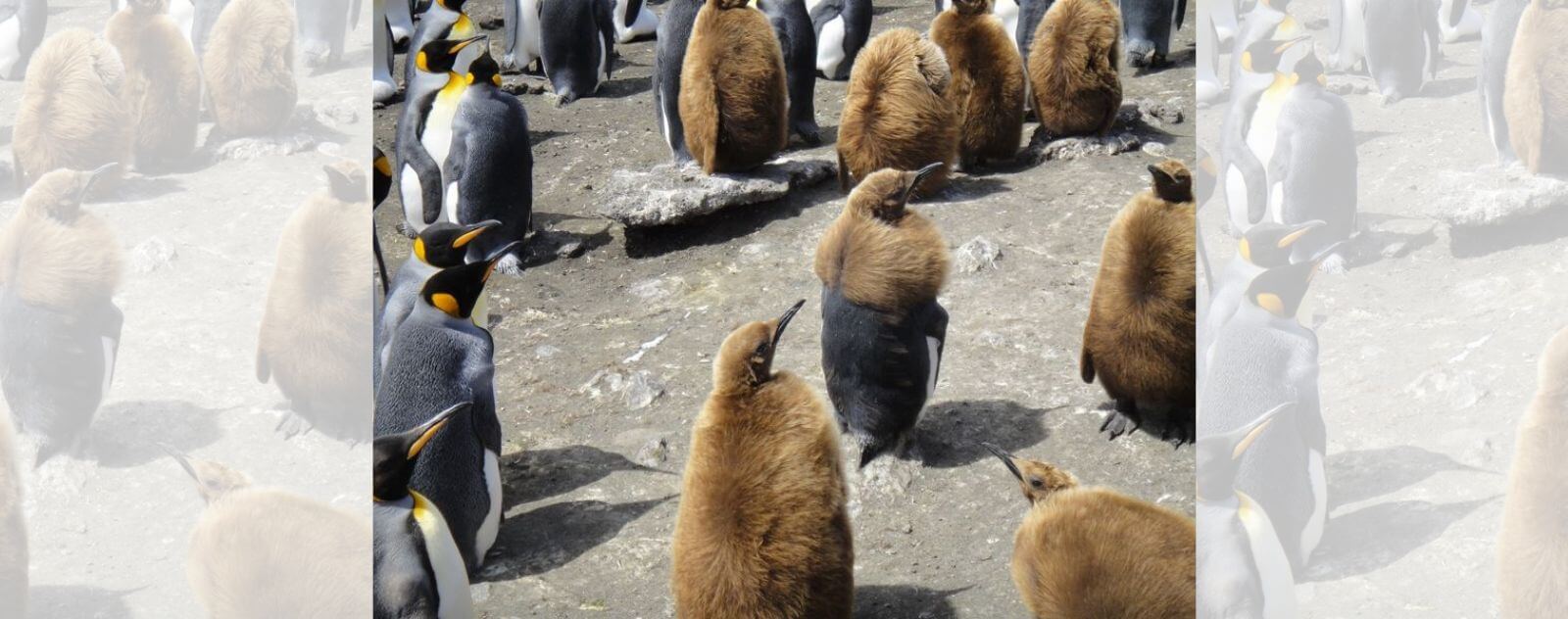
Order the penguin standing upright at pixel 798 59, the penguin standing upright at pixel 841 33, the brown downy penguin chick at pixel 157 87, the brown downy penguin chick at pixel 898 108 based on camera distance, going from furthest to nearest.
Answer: the penguin standing upright at pixel 841 33
the penguin standing upright at pixel 798 59
the brown downy penguin chick at pixel 898 108
the brown downy penguin chick at pixel 157 87

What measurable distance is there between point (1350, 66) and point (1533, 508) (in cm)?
53

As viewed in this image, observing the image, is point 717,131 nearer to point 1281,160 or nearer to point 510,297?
point 510,297

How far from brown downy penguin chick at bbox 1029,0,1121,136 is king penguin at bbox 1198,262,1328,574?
647 centimetres

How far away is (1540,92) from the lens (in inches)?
63.9

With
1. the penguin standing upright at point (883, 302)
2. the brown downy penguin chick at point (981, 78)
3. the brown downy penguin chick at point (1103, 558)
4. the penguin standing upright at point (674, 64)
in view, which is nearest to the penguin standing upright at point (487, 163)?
the penguin standing upright at point (674, 64)

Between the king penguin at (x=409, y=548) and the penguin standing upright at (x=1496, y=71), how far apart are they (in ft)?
8.88

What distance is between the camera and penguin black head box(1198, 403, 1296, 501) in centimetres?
175

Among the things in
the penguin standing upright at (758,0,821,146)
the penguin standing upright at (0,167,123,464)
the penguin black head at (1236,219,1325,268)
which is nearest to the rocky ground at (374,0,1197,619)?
the penguin standing upright at (758,0,821,146)

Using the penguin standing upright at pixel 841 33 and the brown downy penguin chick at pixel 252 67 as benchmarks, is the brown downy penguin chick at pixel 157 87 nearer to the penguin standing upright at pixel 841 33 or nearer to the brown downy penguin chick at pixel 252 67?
the brown downy penguin chick at pixel 252 67

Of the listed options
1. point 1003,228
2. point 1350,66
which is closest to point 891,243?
point 1003,228

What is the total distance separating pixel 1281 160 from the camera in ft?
5.63

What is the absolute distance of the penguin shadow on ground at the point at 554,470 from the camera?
5.18m

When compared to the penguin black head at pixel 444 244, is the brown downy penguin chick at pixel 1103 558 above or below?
above

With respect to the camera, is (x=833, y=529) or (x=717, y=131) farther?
(x=717, y=131)
